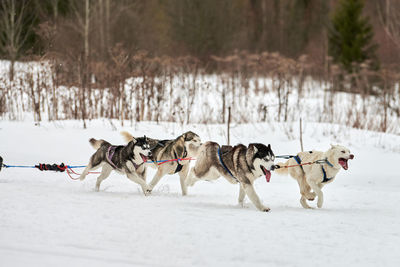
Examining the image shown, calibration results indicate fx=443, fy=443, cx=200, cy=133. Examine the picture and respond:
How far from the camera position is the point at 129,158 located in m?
5.48

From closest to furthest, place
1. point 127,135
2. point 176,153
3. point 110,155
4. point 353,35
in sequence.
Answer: point 110,155 < point 176,153 < point 127,135 < point 353,35

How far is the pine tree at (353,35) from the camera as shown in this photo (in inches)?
824

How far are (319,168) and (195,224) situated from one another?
5.77 ft

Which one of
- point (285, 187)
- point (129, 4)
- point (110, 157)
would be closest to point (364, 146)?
point (285, 187)

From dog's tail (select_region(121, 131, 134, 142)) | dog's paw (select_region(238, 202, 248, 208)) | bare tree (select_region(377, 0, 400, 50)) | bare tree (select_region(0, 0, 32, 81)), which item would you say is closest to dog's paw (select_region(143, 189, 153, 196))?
dog's tail (select_region(121, 131, 134, 142))

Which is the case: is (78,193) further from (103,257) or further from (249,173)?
(103,257)

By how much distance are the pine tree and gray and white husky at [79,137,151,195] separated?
17363mm

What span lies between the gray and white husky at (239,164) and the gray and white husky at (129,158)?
2.24ft

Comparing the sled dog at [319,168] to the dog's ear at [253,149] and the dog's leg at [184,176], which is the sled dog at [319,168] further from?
the dog's leg at [184,176]

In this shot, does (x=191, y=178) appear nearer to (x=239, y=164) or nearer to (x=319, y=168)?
(x=239, y=164)

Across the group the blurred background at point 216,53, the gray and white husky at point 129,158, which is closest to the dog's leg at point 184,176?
the gray and white husky at point 129,158

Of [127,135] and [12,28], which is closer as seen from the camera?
[127,135]

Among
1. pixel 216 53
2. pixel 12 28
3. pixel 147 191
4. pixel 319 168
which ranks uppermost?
pixel 216 53

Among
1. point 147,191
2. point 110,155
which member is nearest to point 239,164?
point 147,191
